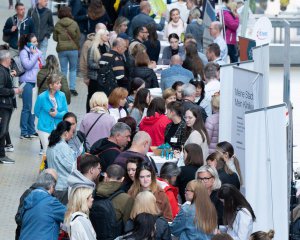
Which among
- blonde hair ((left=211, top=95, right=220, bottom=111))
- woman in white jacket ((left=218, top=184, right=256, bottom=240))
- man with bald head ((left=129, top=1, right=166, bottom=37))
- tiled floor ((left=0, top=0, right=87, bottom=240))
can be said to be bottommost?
tiled floor ((left=0, top=0, right=87, bottom=240))

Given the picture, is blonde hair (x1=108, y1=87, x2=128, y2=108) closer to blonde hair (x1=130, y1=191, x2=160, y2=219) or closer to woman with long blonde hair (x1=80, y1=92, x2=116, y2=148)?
woman with long blonde hair (x1=80, y1=92, x2=116, y2=148)

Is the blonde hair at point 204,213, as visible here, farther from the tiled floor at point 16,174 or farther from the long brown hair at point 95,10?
the long brown hair at point 95,10

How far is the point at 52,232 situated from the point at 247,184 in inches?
93.5

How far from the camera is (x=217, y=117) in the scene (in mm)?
17922

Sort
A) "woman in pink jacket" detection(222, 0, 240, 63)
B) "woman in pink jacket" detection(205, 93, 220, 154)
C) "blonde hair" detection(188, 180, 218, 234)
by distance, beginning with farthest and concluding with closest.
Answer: "woman in pink jacket" detection(222, 0, 240, 63)
"woman in pink jacket" detection(205, 93, 220, 154)
"blonde hair" detection(188, 180, 218, 234)

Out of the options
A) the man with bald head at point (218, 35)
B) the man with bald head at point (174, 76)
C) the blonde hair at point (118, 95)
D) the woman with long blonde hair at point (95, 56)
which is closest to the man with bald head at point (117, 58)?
the woman with long blonde hair at point (95, 56)

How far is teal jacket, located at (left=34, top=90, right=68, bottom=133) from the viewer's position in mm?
19094

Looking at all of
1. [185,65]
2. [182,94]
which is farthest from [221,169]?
[185,65]

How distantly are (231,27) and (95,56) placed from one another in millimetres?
6591

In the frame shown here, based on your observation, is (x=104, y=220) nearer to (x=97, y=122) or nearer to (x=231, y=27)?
(x=97, y=122)

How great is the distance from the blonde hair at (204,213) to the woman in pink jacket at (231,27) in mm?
15164

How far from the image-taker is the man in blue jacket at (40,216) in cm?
1341

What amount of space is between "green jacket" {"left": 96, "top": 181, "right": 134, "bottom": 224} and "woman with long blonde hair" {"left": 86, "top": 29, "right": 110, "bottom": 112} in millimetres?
8266

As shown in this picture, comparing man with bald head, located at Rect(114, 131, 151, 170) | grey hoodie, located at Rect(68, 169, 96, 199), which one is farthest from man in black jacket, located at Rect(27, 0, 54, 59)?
grey hoodie, located at Rect(68, 169, 96, 199)
